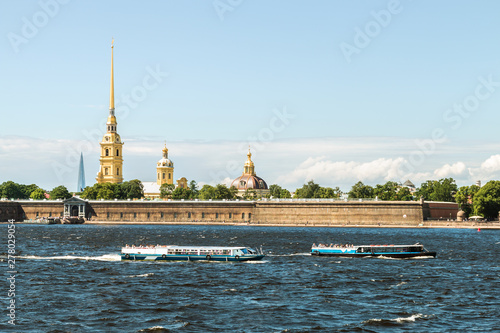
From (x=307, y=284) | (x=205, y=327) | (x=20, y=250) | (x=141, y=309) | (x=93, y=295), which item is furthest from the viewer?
(x=20, y=250)

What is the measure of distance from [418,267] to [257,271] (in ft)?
46.9

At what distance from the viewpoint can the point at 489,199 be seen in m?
154

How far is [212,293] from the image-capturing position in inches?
1807

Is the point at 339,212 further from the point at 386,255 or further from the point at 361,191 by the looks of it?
the point at 386,255

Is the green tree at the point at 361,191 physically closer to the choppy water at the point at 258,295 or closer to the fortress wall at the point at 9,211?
the fortress wall at the point at 9,211

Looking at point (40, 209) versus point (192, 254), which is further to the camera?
point (40, 209)

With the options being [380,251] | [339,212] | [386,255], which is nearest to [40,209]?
[339,212]

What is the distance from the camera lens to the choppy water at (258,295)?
36.5m

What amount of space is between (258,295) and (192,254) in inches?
855

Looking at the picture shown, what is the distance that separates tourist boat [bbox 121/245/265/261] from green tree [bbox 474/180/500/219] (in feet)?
331

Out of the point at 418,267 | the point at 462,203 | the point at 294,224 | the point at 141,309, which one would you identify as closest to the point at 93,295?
the point at 141,309

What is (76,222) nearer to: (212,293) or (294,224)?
(294,224)

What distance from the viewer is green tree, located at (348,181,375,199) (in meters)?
190

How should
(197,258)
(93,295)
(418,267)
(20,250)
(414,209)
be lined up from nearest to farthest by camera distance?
(93,295), (418,267), (197,258), (20,250), (414,209)
